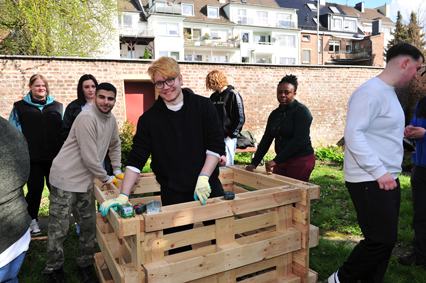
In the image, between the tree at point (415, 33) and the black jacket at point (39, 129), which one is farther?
the tree at point (415, 33)

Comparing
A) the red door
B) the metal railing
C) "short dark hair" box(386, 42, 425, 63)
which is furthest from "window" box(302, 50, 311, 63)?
"short dark hair" box(386, 42, 425, 63)

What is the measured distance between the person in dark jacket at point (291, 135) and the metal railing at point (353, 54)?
4290 cm

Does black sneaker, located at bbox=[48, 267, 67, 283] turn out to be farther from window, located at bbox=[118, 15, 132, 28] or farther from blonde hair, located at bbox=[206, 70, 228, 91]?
window, located at bbox=[118, 15, 132, 28]

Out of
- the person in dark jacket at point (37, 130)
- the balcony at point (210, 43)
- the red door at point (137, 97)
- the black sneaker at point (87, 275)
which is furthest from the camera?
the balcony at point (210, 43)

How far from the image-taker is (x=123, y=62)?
9148 millimetres

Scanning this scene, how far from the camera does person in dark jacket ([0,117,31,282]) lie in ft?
4.77

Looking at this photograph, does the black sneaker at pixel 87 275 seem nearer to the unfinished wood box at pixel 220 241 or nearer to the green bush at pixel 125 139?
the unfinished wood box at pixel 220 241

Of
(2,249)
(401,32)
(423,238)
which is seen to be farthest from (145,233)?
(401,32)

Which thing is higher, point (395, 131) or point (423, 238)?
point (395, 131)

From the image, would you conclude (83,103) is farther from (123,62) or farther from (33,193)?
(123,62)

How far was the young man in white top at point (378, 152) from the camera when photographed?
2.29 m

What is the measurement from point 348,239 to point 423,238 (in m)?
0.96

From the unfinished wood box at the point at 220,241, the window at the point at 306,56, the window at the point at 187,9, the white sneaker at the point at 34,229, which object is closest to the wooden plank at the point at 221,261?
the unfinished wood box at the point at 220,241

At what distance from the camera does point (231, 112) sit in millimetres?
4801
